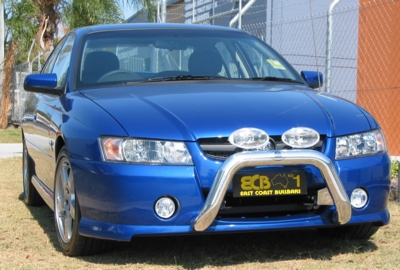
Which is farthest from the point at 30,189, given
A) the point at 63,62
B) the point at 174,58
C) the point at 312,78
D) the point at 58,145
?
the point at 312,78

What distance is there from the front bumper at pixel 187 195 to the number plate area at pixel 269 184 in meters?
0.08

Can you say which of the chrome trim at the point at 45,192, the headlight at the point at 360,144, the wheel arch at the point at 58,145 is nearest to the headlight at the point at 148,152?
the wheel arch at the point at 58,145

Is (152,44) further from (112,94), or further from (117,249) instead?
(117,249)

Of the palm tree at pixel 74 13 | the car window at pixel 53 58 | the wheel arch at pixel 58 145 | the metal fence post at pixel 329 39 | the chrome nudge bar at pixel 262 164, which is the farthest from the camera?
the palm tree at pixel 74 13

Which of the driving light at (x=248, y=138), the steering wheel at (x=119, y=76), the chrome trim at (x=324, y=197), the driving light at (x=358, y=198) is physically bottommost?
the driving light at (x=358, y=198)

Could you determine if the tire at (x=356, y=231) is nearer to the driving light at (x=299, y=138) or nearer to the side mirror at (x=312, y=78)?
the driving light at (x=299, y=138)

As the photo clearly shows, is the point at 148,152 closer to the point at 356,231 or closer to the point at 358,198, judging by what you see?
the point at 358,198

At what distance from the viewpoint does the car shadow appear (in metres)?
4.34

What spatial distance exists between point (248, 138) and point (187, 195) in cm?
45

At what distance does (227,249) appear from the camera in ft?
15.2

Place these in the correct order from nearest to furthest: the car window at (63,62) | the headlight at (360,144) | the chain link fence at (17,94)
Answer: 1. the headlight at (360,144)
2. the car window at (63,62)
3. the chain link fence at (17,94)

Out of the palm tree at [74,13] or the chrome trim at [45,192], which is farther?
the palm tree at [74,13]

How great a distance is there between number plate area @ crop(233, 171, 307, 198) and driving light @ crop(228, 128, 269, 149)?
0.49 feet

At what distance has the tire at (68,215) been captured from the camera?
4.35 meters
